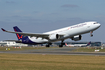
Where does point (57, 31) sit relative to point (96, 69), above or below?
above

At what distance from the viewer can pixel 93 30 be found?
5822 cm

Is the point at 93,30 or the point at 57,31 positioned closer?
the point at 93,30

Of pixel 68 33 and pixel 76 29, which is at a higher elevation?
pixel 76 29

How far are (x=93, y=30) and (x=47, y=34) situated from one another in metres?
15.4

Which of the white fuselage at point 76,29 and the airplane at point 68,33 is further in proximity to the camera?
the airplane at point 68,33

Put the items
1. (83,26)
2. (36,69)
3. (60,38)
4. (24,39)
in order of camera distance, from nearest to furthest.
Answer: (36,69), (83,26), (60,38), (24,39)

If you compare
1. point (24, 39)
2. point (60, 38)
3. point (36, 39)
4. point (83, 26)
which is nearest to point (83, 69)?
point (83, 26)

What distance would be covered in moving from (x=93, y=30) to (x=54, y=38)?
12431 mm

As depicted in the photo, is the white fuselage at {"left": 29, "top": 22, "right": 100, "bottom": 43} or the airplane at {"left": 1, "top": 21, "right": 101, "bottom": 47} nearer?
the white fuselage at {"left": 29, "top": 22, "right": 100, "bottom": 43}

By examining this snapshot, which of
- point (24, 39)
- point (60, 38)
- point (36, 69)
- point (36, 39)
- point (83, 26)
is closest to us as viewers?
point (36, 69)

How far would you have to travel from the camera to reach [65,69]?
917 inches

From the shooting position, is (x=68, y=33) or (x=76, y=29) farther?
(x=68, y=33)

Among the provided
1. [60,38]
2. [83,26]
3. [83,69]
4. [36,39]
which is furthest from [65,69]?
[36,39]

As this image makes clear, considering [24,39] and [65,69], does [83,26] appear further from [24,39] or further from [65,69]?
[65,69]
